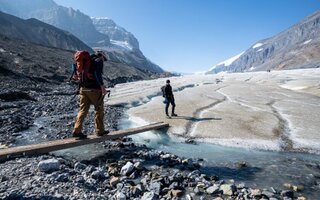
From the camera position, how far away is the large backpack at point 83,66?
1352 centimetres

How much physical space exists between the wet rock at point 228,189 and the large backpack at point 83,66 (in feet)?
23.3

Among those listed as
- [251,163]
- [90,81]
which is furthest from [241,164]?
[90,81]

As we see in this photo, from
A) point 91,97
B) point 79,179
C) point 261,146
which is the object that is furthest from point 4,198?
point 261,146

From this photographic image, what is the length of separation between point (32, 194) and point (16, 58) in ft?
263

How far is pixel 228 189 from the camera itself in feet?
37.5

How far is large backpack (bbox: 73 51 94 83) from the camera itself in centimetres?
1352

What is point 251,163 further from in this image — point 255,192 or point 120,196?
point 120,196

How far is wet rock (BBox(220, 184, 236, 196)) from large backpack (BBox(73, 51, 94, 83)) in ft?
23.3

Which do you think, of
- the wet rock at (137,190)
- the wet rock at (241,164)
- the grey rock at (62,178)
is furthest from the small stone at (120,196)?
the wet rock at (241,164)

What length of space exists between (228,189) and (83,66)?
7608 mm

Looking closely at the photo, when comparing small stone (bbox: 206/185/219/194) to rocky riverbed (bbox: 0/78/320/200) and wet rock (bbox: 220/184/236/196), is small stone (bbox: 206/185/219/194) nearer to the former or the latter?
rocky riverbed (bbox: 0/78/320/200)

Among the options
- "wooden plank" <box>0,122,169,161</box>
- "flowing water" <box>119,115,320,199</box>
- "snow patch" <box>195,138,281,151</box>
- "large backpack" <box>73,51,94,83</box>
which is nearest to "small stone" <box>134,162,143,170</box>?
"wooden plank" <box>0,122,169,161</box>

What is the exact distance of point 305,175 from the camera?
1415 centimetres

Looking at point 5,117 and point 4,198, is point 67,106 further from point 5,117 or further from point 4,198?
point 4,198
